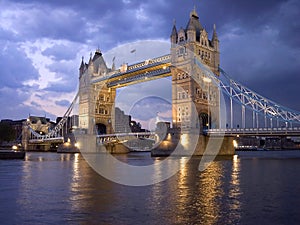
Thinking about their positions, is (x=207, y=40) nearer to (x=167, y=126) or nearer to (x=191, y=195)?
(x=167, y=126)

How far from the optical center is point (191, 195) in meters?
11.3

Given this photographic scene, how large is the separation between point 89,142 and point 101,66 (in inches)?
527

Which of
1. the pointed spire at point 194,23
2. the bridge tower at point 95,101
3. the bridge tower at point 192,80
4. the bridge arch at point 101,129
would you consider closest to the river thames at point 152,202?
the bridge tower at point 192,80

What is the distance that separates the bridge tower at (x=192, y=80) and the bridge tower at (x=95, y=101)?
17759 mm

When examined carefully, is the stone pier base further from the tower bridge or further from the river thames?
the river thames

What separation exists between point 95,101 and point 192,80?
2155cm

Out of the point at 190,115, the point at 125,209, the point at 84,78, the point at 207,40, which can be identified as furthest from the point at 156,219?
the point at 84,78

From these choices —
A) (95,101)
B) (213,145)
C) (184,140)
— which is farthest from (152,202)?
(95,101)

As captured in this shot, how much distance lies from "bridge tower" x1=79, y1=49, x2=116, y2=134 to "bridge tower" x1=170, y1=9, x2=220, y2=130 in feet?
58.3

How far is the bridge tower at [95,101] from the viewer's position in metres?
56.9

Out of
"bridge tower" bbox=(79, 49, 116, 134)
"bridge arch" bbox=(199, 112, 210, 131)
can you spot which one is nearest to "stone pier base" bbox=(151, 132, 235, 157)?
"bridge arch" bbox=(199, 112, 210, 131)

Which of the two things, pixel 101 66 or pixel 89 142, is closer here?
pixel 89 142

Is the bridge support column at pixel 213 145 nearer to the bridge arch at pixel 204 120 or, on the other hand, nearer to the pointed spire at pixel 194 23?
the bridge arch at pixel 204 120

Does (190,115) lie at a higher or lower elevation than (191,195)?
higher
